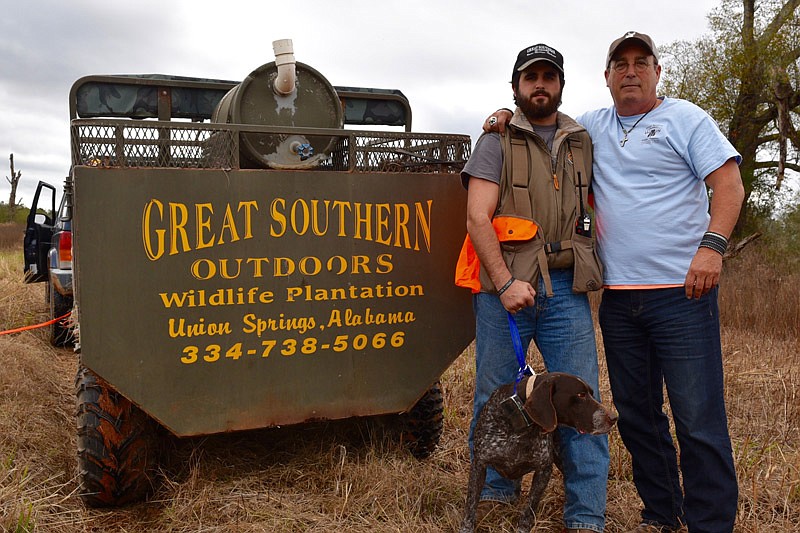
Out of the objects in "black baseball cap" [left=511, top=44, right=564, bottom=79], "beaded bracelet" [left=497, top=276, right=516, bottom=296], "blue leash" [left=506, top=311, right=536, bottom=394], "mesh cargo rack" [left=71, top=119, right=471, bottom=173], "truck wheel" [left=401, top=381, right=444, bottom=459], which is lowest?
"truck wheel" [left=401, top=381, right=444, bottom=459]

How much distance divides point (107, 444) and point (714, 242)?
2700 mm

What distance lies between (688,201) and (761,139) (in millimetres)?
14418

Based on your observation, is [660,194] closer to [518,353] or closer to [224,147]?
[518,353]

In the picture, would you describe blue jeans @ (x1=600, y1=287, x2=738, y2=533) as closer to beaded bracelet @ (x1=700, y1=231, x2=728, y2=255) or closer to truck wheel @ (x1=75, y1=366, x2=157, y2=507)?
beaded bracelet @ (x1=700, y1=231, x2=728, y2=255)

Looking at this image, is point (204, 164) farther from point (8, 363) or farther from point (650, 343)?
point (8, 363)

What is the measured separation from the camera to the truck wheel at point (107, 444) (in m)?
3.23

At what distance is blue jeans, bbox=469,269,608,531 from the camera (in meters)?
3.00

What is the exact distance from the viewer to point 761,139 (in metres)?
15.5

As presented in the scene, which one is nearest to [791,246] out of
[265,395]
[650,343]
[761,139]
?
[761,139]

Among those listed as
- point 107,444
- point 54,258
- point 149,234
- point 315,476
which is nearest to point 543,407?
point 315,476

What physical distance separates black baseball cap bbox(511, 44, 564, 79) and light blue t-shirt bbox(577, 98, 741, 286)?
15.9 inches

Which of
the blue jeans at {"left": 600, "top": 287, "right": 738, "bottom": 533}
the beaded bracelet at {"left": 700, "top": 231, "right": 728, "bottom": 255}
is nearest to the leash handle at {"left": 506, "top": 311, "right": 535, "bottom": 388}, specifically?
the blue jeans at {"left": 600, "top": 287, "right": 738, "bottom": 533}

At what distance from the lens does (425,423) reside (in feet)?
13.0

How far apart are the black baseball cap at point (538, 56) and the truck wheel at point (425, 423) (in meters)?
1.77
